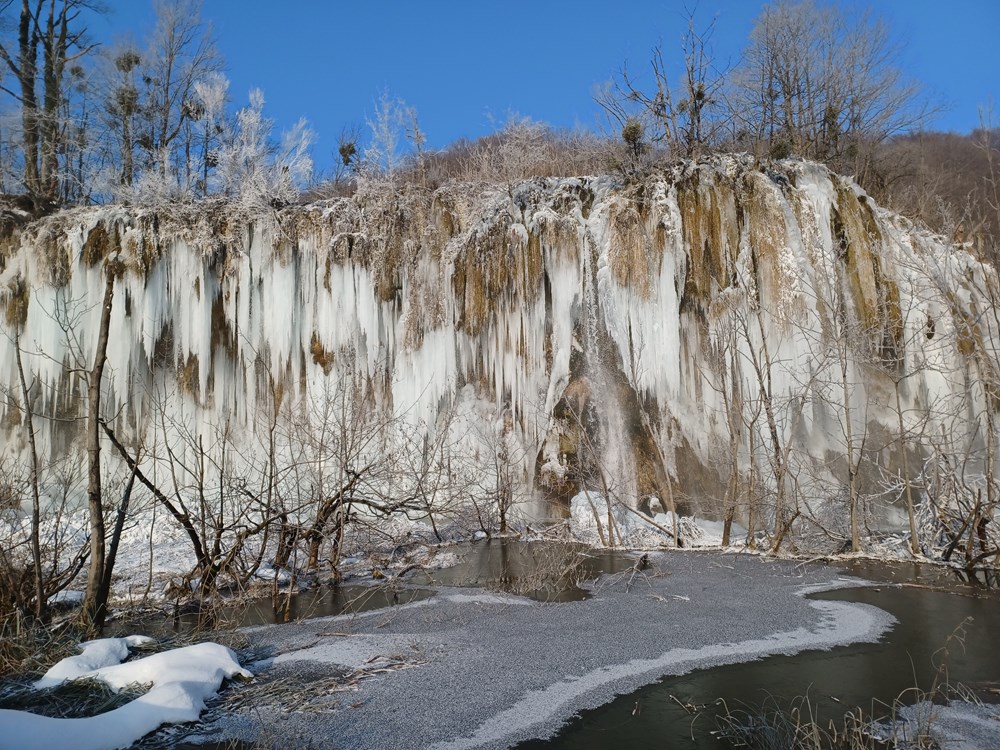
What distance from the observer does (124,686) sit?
4.04 meters

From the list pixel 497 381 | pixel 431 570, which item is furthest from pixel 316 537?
pixel 497 381

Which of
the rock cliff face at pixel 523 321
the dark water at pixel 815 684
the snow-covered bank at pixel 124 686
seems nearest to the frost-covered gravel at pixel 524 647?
the dark water at pixel 815 684

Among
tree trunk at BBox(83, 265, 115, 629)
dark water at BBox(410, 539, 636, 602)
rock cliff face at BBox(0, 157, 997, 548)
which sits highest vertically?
rock cliff face at BBox(0, 157, 997, 548)

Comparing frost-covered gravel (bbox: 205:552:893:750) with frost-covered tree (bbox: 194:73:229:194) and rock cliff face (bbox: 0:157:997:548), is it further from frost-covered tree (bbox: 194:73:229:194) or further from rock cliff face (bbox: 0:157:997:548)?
frost-covered tree (bbox: 194:73:229:194)

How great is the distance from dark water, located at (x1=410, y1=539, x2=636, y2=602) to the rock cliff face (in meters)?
1.69

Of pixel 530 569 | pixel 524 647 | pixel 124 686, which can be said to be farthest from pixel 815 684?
pixel 530 569

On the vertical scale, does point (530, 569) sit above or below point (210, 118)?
below

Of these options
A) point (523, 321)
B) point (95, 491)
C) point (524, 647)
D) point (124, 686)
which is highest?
point (523, 321)

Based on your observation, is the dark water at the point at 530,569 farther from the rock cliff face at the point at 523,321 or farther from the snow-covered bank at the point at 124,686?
the snow-covered bank at the point at 124,686

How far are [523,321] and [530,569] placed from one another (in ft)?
20.2

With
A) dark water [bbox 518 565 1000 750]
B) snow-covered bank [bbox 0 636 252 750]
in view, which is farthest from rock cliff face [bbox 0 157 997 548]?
snow-covered bank [bbox 0 636 252 750]

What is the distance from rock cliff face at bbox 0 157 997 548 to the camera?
38.5 feet

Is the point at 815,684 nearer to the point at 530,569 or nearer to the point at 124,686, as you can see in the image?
the point at 124,686

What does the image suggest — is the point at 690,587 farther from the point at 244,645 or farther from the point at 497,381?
the point at 497,381
